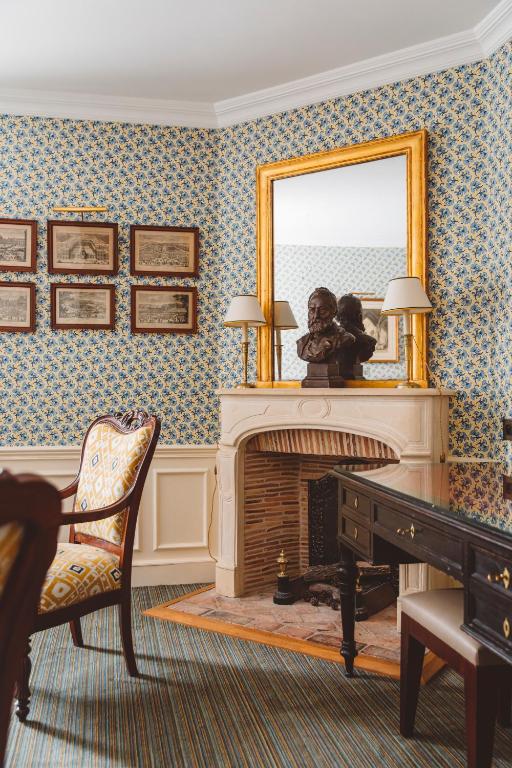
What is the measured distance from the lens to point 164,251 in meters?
4.26

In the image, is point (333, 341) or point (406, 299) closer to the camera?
point (406, 299)

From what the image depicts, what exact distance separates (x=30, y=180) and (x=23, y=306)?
782 millimetres

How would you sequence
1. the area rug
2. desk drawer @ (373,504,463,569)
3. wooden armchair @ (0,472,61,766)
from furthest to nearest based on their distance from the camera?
the area rug < desk drawer @ (373,504,463,569) < wooden armchair @ (0,472,61,766)

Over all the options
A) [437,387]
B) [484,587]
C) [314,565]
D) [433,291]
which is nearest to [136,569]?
[314,565]

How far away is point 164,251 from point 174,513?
5.46 ft

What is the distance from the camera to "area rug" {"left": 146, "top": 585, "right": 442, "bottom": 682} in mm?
2996

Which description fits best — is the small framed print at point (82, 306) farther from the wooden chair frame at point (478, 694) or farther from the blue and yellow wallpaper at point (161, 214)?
the wooden chair frame at point (478, 694)

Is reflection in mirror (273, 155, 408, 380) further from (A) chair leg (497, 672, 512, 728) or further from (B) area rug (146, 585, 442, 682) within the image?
(A) chair leg (497, 672, 512, 728)

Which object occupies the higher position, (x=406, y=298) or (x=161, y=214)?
(x=161, y=214)

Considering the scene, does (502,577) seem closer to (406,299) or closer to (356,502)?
(356,502)

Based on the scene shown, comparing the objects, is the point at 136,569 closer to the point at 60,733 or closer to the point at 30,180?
the point at 60,733

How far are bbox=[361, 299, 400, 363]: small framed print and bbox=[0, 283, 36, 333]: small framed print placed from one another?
2.02m

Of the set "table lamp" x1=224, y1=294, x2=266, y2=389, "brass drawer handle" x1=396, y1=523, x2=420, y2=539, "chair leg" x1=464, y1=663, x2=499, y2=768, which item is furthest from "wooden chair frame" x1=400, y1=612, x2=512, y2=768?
"table lamp" x1=224, y1=294, x2=266, y2=389

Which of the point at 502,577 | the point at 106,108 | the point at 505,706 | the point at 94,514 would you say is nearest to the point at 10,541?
the point at 502,577
